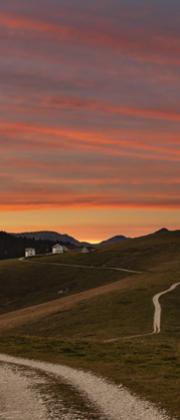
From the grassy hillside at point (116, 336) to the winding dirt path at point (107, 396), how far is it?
3.23 ft

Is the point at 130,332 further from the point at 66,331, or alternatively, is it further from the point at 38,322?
the point at 38,322

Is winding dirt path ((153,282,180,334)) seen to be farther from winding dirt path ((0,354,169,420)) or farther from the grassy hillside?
winding dirt path ((0,354,169,420))

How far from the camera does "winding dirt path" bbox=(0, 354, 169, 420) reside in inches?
968

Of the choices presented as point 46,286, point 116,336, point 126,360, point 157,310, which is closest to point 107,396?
point 126,360

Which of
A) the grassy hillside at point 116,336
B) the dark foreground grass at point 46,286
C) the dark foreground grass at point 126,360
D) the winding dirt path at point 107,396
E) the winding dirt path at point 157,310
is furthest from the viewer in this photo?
the dark foreground grass at point 46,286

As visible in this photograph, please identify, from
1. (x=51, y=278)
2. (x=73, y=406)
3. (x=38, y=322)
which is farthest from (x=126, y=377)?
(x=51, y=278)

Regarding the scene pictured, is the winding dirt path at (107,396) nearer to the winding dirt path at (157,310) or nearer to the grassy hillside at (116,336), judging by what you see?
the grassy hillside at (116,336)

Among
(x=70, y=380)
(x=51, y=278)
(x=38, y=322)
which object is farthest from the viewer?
(x=51, y=278)

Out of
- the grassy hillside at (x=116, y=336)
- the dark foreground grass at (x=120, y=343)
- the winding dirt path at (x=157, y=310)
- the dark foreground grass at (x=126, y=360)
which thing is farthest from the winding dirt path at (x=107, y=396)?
the winding dirt path at (x=157, y=310)

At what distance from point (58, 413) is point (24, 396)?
4610mm

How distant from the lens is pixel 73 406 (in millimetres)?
26219

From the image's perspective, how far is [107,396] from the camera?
28.7 metres

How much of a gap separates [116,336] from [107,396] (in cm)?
5462

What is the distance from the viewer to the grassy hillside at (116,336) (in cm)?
3612
